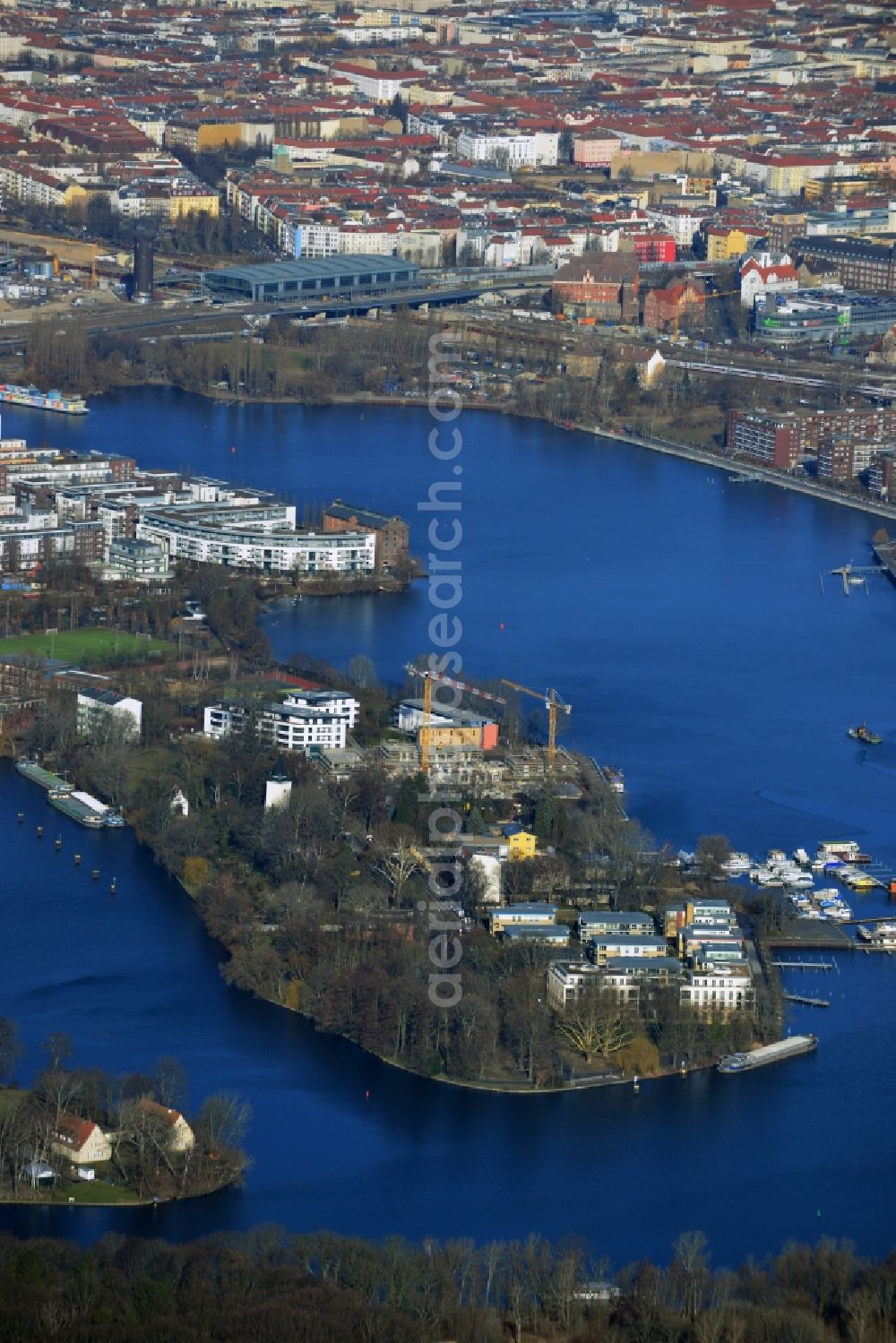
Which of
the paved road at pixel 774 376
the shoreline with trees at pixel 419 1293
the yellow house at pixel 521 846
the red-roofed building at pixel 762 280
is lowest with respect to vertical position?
the paved road at pixel 774 376

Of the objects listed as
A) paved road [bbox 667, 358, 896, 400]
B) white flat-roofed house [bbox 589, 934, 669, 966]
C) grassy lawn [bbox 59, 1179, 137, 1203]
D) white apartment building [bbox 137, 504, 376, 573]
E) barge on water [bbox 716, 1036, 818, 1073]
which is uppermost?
white flat-roofed house [bbox 589, 934, 669, 966]

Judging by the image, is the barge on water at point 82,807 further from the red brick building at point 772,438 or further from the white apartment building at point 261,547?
the red brick building at point 772,438

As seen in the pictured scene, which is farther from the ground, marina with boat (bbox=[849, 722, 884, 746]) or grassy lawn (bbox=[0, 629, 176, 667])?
marina with boat (bbox=[849, 722, 884, 746])

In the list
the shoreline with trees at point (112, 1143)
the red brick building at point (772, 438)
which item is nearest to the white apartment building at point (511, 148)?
the red brick building at point (772, 438)

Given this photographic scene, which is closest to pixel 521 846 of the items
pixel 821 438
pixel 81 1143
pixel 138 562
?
pixel 81 1143

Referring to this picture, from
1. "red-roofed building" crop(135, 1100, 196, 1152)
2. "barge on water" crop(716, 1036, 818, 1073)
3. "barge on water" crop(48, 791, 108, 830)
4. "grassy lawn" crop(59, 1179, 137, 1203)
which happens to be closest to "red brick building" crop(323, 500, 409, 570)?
"barge on water" crop(48, 791, 108, 830)

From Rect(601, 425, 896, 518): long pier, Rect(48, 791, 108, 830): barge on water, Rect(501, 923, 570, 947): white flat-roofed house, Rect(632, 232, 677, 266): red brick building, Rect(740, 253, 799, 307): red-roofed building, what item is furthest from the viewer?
Rect(632, 232, 677, 266): red brick building

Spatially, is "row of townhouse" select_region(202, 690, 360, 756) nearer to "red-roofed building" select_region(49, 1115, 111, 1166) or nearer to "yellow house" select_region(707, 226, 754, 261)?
"red-roofed building" select_region(49, 1115, 111, 1166)

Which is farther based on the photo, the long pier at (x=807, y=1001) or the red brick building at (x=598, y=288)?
the red brick building at (x=598, y=288)
